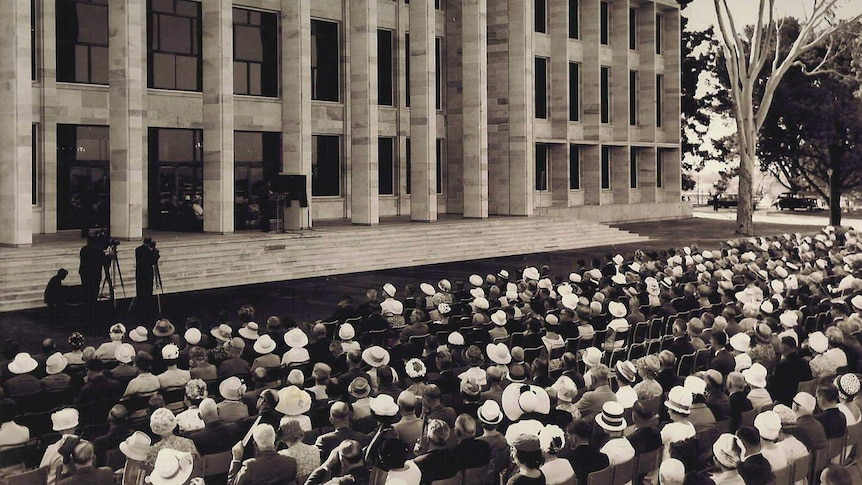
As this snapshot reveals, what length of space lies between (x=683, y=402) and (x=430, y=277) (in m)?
19.2

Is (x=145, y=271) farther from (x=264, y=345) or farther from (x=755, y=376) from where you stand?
(x=755, y=376)

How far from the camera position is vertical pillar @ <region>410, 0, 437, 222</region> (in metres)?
36.5

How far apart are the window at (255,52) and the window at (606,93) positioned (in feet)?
77.1

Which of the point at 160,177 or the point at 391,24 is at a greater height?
the point at 391,24

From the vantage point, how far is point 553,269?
2873 centimetres

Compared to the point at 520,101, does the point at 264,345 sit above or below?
below

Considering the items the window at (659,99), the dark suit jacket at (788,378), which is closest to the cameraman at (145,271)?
the dark suit jacket at (788,378)

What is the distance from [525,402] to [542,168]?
41.3m

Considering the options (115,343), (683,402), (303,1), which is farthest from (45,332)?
(303,1)

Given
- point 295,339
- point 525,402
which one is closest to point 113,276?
point 295,339

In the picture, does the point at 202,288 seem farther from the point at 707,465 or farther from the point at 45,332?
the point at 707,465

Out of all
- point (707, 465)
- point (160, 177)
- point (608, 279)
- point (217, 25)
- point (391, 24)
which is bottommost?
point (707, 465)

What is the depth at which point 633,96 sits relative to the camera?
54656mm

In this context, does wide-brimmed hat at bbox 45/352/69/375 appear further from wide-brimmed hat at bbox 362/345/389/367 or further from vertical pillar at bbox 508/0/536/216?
vertical pillar at bbox 508/0/536/216
